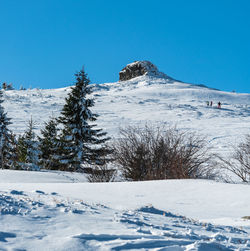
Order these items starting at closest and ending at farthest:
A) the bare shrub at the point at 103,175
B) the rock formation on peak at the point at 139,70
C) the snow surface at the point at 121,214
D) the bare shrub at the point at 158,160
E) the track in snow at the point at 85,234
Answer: the track in snow at the point at 85,234, the snow surface at the point at 121,214, the bare shrub at the point at 158,160, the bare shrub at the point at 103,175, the rock formation on peak at the point at 139,70

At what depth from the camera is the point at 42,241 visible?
2.55 metres

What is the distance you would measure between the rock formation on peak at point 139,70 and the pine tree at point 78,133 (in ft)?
212

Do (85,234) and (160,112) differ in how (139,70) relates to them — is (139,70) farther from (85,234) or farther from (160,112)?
(85,234)

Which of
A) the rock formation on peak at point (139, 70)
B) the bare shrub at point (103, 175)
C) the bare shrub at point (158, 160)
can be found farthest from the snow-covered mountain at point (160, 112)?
the rock formation on peak at point (139, 70)

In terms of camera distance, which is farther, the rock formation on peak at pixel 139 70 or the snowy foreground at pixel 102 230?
the rock formation on peak at pixel 139 70

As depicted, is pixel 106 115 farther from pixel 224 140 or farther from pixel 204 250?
pixel 204 250

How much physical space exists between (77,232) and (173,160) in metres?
9.10

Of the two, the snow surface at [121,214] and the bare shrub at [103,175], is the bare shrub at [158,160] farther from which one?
the snow surface at [121,214]

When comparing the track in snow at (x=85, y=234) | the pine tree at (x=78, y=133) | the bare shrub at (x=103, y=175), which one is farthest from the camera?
the pine tree at (x=78, y=133)

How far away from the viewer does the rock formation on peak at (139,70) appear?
283ft

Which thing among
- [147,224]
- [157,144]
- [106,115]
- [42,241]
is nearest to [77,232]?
[42,241]

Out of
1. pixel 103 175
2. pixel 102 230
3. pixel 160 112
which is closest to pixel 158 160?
pixel 103 175

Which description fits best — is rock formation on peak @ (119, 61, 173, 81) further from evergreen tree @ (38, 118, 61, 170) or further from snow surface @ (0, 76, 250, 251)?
snow surface @ (0, 76, 250, 251)

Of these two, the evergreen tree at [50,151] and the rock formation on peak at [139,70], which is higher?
the rock formation on peak at [139,70]
